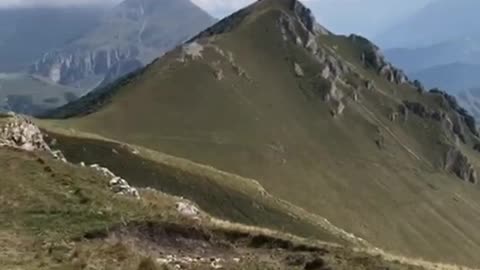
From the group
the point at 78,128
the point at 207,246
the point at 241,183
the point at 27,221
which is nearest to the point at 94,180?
the point at 27,221

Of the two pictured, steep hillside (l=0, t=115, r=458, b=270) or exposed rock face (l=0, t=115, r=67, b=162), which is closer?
steep hillside (l=0, t=115, r=458, b=270)

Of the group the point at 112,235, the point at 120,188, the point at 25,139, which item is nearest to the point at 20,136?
the point at 25,139

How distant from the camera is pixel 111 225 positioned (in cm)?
2866

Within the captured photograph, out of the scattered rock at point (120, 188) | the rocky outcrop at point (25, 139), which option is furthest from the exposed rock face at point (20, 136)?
the scattered rock at point (120, 188)

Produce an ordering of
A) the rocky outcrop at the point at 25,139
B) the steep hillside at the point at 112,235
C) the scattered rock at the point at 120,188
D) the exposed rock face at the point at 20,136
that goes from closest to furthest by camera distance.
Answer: the steep hillside at the point at 112,235 → the scattered rock at the point at 120,188 → the rocky outcrop at the point at 25,139 → the exposed rock face at the point at 20,136

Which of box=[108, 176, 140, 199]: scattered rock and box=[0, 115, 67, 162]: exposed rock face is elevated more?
box=[0, 115, 67, 162]: exposed rock face

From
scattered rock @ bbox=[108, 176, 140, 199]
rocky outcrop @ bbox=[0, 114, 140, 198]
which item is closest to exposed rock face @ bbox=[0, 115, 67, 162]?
rocky outcrop @ bbox=[0, 114, 140, 198]

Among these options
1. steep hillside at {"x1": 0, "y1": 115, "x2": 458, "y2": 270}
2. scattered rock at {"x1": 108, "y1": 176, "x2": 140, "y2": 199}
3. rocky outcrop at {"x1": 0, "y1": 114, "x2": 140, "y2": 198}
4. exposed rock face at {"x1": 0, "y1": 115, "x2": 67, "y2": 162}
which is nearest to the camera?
steep hillside at {"x1": 0, "y1": 115, "x2": 458, "y2": 270}

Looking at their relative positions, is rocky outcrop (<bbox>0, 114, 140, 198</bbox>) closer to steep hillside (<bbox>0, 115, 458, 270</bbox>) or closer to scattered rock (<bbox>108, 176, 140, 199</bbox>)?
scattered rock (<bbox>108, 176, 140, 199</bbox>)

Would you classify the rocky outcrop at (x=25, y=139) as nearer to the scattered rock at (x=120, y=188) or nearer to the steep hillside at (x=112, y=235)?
the scattered rock at (x=120, y=188)

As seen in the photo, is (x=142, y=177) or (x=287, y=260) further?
(x=142, y=177)

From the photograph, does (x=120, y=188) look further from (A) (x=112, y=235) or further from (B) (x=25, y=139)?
(A) (x=112, y=235)

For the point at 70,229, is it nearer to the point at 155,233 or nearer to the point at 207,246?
the point at 155,233

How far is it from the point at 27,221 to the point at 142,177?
8285 cm
